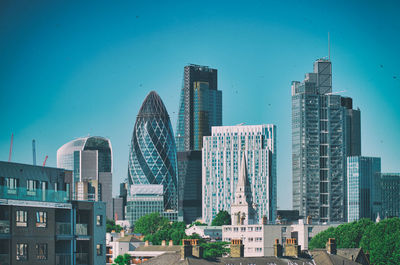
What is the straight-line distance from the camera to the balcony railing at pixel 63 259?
64662 mm

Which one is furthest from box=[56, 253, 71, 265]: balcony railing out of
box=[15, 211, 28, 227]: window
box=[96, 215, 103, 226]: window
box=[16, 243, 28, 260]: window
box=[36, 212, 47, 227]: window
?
box=[96, 215, 103, 226]: window

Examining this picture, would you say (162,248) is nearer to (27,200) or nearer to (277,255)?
(277,255)

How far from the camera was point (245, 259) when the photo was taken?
322ft

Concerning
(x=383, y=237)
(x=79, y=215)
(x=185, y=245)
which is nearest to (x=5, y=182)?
(x=79, y=215)

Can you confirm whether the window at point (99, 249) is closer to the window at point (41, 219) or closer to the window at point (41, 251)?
the window at point (41, 251)

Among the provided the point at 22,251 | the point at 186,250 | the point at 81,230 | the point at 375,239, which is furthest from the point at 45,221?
the point at 375,239

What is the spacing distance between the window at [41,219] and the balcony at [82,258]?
5.13 meters

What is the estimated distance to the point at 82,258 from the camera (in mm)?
68375

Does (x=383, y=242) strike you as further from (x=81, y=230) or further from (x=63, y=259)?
(x=63, y=259)

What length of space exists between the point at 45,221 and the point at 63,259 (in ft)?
11.0

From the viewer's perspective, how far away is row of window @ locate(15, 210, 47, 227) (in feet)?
201

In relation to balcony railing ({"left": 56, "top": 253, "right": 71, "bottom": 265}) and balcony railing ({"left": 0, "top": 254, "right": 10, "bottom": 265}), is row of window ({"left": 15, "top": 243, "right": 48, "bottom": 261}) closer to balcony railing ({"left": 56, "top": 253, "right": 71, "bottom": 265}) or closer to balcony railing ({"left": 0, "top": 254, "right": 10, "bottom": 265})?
balcony railing ({"left": 0, "top": 254, "right": 10, "bottom": 265})

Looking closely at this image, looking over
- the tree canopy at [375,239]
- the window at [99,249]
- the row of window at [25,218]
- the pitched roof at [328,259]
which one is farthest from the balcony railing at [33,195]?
the tree canopy at [375,239]

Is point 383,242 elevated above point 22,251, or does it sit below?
below
